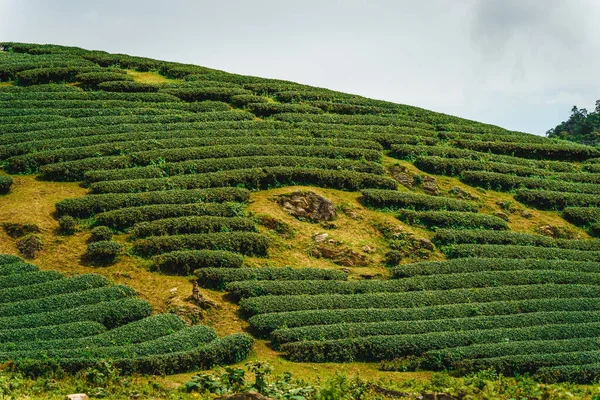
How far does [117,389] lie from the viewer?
1944cm

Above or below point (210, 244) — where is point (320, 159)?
above

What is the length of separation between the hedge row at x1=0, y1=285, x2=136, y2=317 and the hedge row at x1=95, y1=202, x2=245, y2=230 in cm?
522

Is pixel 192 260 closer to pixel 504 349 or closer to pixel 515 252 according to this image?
pixel 504 349

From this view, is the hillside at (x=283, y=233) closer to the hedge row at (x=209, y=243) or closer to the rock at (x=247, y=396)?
the hedge row at (x=209, y=243)

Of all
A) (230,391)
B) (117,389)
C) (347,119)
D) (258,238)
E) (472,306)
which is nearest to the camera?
(230,391)

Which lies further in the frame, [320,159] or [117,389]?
[320,159]

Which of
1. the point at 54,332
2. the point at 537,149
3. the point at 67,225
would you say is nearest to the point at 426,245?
the point at 67,225

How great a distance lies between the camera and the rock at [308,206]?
1395 inches

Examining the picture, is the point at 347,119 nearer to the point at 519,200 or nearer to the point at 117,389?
the point at 519,200

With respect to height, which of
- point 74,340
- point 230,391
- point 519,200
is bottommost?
point 74,340

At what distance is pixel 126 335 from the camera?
79.5 ft

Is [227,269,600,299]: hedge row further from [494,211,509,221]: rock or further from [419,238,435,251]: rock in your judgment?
[494,211,509,221]: rock

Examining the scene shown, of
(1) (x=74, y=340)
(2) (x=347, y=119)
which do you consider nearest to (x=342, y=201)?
(2) (x=347, y=119)

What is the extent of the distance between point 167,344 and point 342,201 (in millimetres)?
15825
